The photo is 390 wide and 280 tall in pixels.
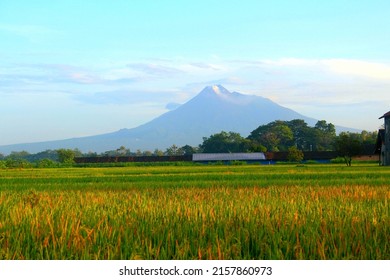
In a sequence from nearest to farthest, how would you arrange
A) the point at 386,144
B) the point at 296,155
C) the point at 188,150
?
the point at 386,144, the point at 296,155, the point at 188,150

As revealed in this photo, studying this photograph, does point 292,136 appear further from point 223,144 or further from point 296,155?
point 296,155

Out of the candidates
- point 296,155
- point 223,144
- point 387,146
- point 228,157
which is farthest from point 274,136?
point 387,146

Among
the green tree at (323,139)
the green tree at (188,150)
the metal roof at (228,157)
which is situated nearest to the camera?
the metal roof at (228,157)

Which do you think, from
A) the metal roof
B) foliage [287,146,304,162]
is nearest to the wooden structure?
foliage [287,146,304,162]

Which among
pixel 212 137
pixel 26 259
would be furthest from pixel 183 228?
pixel 212 137

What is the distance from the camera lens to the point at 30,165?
70688 millimetres

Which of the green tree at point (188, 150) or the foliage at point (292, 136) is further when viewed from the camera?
the green tree at point (188, 150)

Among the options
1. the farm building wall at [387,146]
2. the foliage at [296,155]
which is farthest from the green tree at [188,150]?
the farm building wall at [387,146]

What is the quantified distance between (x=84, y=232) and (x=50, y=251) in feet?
2.60

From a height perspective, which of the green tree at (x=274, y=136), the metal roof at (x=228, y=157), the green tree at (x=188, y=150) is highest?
the green tree at (x=274, y=136)

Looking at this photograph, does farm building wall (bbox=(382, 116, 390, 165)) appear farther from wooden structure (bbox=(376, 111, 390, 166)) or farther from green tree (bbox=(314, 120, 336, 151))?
green tree (bbox=(314, 120, 336, 151))

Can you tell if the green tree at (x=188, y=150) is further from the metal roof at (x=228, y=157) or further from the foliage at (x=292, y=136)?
the metal roof at (x=228, y=157)

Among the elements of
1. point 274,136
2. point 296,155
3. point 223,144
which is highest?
point 274,136
